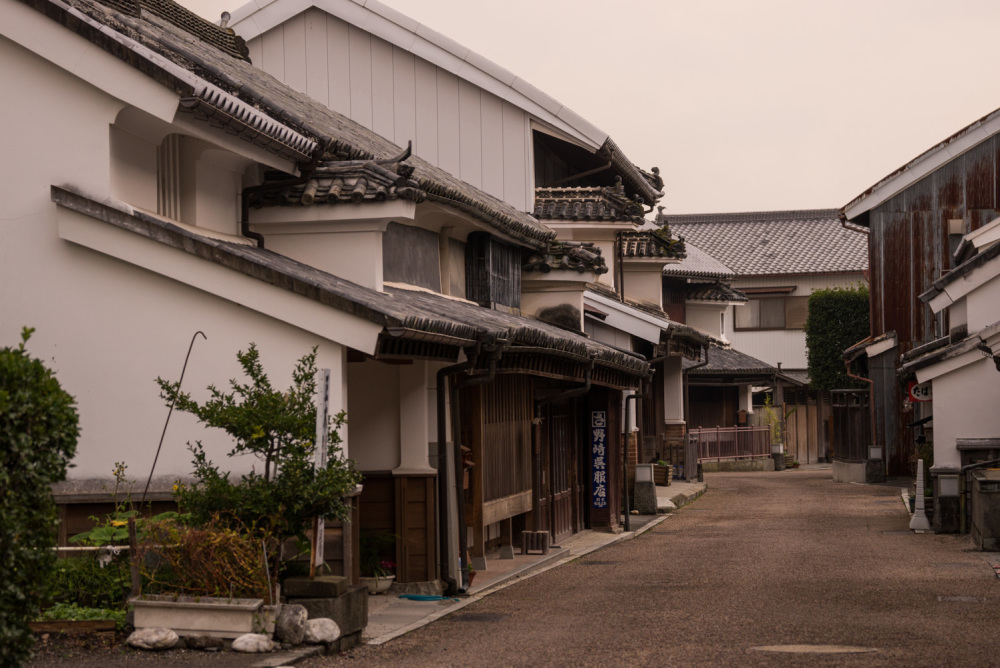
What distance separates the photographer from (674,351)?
32.5 meters

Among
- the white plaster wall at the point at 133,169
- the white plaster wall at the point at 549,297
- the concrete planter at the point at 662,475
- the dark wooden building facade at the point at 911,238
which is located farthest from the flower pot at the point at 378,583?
the dark wooden building facade at the point at 911,238

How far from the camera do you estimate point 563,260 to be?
21.9 meters

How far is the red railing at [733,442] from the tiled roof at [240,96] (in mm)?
23320

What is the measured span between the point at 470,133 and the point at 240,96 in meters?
9.27

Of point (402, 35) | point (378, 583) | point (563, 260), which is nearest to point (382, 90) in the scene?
point (402, 35)

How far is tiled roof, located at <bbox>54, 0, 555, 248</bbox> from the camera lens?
1155cm

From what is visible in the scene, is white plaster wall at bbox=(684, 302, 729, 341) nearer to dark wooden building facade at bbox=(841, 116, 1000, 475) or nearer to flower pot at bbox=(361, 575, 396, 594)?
dark wooden building facade at bbox=(841, 116, 1000, 475)

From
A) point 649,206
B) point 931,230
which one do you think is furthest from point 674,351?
point 931,230

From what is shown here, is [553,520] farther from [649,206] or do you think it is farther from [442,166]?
[649,206]

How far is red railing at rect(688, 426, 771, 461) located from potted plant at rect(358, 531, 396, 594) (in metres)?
30.1

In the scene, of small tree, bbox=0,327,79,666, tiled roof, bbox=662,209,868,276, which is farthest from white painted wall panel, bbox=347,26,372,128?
tiled roof, bbox=662,209,868,276

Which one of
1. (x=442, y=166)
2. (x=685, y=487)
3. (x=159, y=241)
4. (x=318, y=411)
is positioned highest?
(x=442, y=166)

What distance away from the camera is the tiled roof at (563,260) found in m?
21.7

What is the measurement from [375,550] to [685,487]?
70.9 ft
